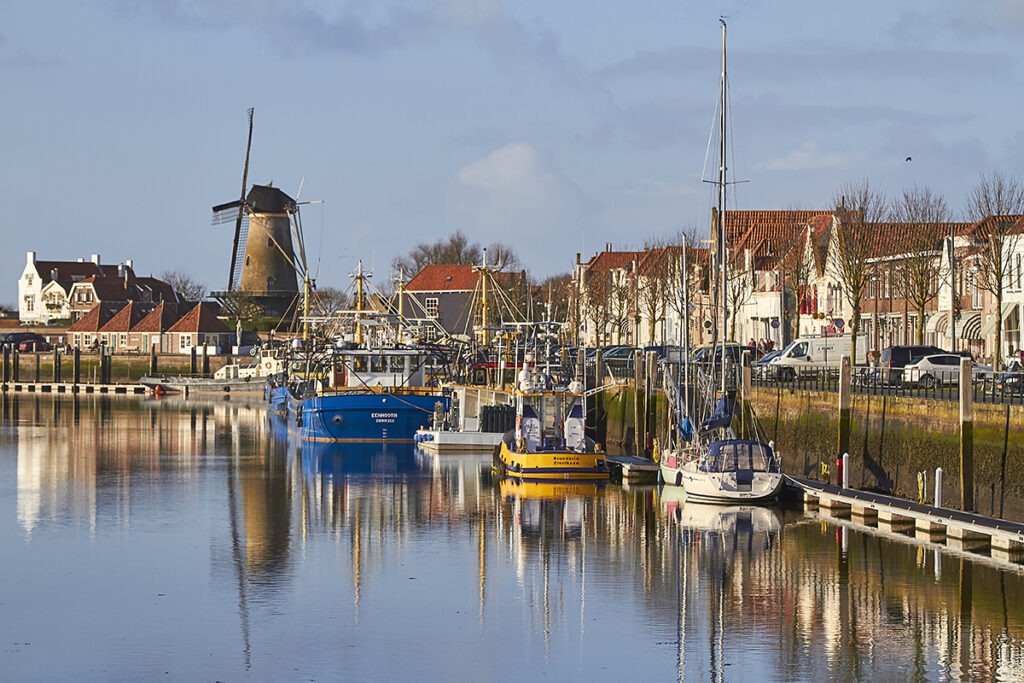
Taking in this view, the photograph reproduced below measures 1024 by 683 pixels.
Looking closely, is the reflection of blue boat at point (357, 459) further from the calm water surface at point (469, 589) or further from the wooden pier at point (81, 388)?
the wooden pier at point (81, 388)

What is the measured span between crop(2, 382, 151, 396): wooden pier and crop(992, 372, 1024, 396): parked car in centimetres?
10624

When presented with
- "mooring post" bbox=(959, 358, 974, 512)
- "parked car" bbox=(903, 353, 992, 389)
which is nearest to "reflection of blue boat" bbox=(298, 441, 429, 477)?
"parked car" bbox=(903, 353, 992, 389)

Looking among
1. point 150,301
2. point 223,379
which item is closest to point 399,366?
point 223,379

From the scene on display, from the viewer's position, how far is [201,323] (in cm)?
15800

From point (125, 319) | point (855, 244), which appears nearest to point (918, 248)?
point (855, 244)

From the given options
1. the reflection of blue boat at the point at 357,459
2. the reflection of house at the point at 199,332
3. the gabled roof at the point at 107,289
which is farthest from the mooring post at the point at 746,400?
the gabled roof at the point at 107,289

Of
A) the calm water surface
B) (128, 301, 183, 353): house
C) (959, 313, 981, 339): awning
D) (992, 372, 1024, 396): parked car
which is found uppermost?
(128, 301, 183, 353): house

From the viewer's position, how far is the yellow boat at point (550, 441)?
54094 mm

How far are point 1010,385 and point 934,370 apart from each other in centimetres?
1613

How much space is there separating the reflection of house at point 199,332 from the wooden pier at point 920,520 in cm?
11565

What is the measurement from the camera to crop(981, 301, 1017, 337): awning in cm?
7494

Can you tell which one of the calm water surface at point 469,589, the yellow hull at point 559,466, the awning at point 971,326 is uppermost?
the awning at point 971,326

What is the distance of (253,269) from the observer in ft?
473

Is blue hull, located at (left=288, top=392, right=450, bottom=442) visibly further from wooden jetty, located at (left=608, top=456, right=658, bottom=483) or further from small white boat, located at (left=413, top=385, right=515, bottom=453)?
wooden jetty, located at (left=608, top=456, right=658, bottom=483)
